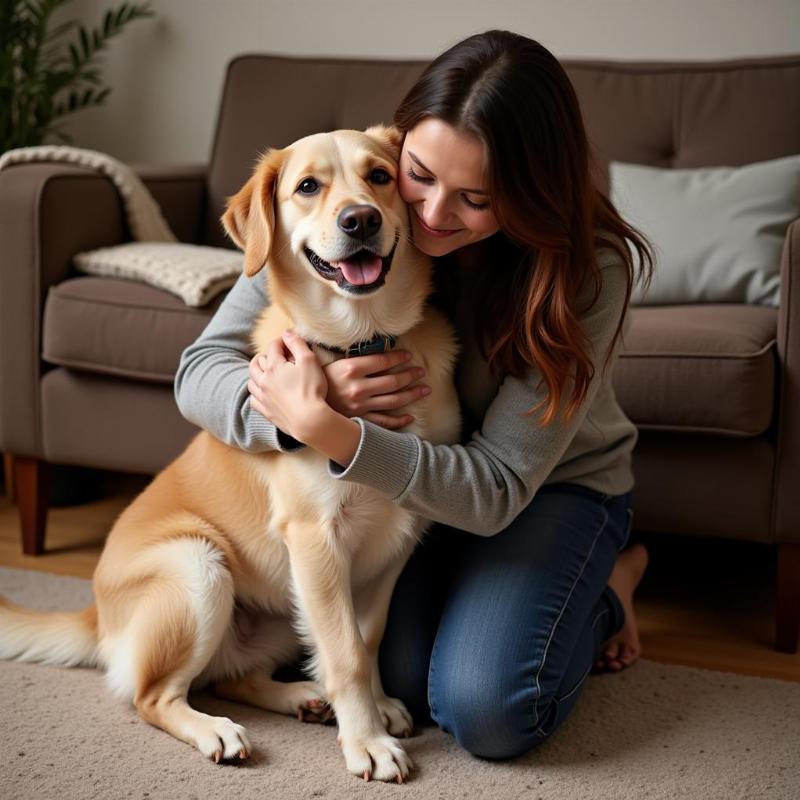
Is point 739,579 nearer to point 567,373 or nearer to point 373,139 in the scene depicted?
point 567,373

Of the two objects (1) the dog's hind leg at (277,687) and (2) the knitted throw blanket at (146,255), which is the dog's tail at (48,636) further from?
(2) the knitted throw blanket at (146,255)

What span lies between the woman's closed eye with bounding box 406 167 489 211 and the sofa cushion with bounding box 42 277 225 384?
850 mm

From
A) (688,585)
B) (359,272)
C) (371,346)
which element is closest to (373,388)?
(371,346)

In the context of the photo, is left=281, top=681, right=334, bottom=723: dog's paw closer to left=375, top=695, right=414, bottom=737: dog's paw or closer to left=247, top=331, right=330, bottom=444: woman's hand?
left=375, top=695, right=414, bottom=737: dog's paw

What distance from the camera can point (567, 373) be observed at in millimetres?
1534

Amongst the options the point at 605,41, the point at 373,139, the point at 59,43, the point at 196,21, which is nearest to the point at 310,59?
the point at 196,21

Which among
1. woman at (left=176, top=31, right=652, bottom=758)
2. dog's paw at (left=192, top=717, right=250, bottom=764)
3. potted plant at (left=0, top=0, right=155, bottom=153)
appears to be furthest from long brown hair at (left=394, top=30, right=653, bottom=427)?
potted plant at (left=0, top=0, right=155, bottom=153)

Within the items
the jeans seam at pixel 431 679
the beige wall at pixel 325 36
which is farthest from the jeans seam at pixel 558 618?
the beige wall at pixel 325 36

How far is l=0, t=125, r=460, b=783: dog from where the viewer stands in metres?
1.51

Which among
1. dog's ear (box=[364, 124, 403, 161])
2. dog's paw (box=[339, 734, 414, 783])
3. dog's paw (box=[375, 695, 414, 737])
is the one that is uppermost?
dog's ear (box=[364, 124, 403, 161])

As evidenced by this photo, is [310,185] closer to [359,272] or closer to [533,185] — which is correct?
[359,272]

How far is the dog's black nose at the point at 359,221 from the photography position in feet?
4.63

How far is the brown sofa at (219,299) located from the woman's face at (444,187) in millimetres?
467

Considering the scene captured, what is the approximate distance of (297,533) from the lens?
5.05 feet
